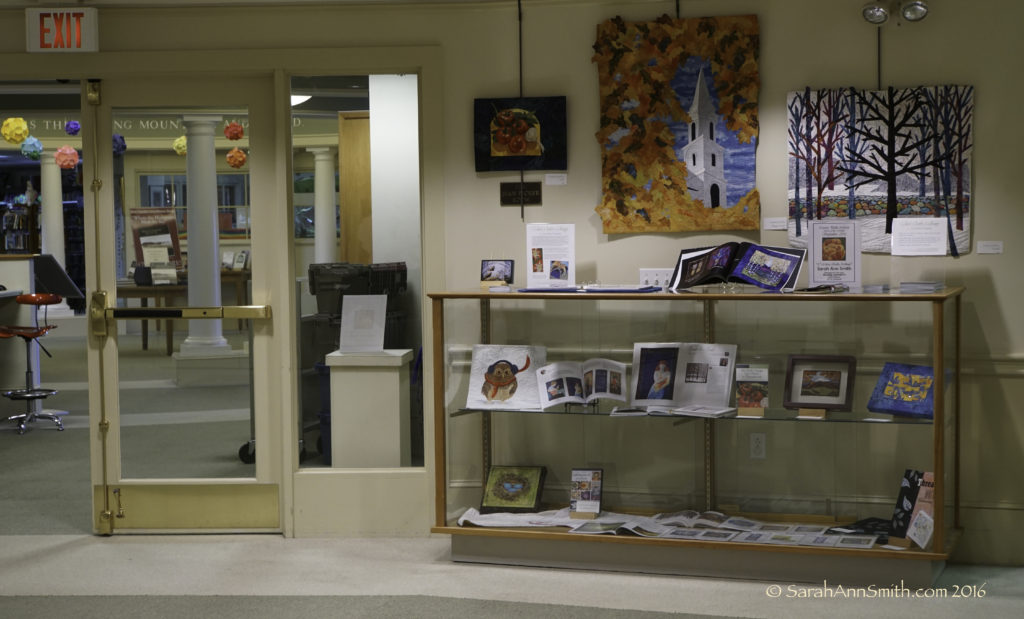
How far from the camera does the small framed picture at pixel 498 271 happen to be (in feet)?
14.3

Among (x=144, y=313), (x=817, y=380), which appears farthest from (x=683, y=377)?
(x=144, y=313)

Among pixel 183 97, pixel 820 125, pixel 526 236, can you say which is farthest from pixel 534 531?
pixel 183 97

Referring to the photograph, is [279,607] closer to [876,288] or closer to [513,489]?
[513,489]

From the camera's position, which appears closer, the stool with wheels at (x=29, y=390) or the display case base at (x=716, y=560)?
the display case base at (x=716, y=560)

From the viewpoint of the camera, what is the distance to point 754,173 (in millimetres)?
4227

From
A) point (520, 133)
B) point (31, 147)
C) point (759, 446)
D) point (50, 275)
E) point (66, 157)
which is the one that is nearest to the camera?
point (759, 446)

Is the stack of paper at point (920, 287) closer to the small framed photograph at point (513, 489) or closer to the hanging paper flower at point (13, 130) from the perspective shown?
the small framed photograph at point (513, 489)

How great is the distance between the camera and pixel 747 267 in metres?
3.98

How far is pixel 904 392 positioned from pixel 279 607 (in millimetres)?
2485

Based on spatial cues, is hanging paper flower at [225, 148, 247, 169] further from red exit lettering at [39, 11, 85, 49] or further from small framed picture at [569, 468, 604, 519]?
small framed picture at [569, 468, 604, 519]

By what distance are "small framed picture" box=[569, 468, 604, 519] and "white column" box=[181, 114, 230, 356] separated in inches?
68.4

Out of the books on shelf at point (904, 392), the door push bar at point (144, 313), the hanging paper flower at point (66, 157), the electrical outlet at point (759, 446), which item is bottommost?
the electrical outlet at point (759, 446)

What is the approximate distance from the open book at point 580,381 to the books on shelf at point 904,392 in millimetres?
1013

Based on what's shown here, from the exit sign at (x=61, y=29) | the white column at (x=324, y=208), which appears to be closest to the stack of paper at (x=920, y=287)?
the white column at (x=324, y=208)
